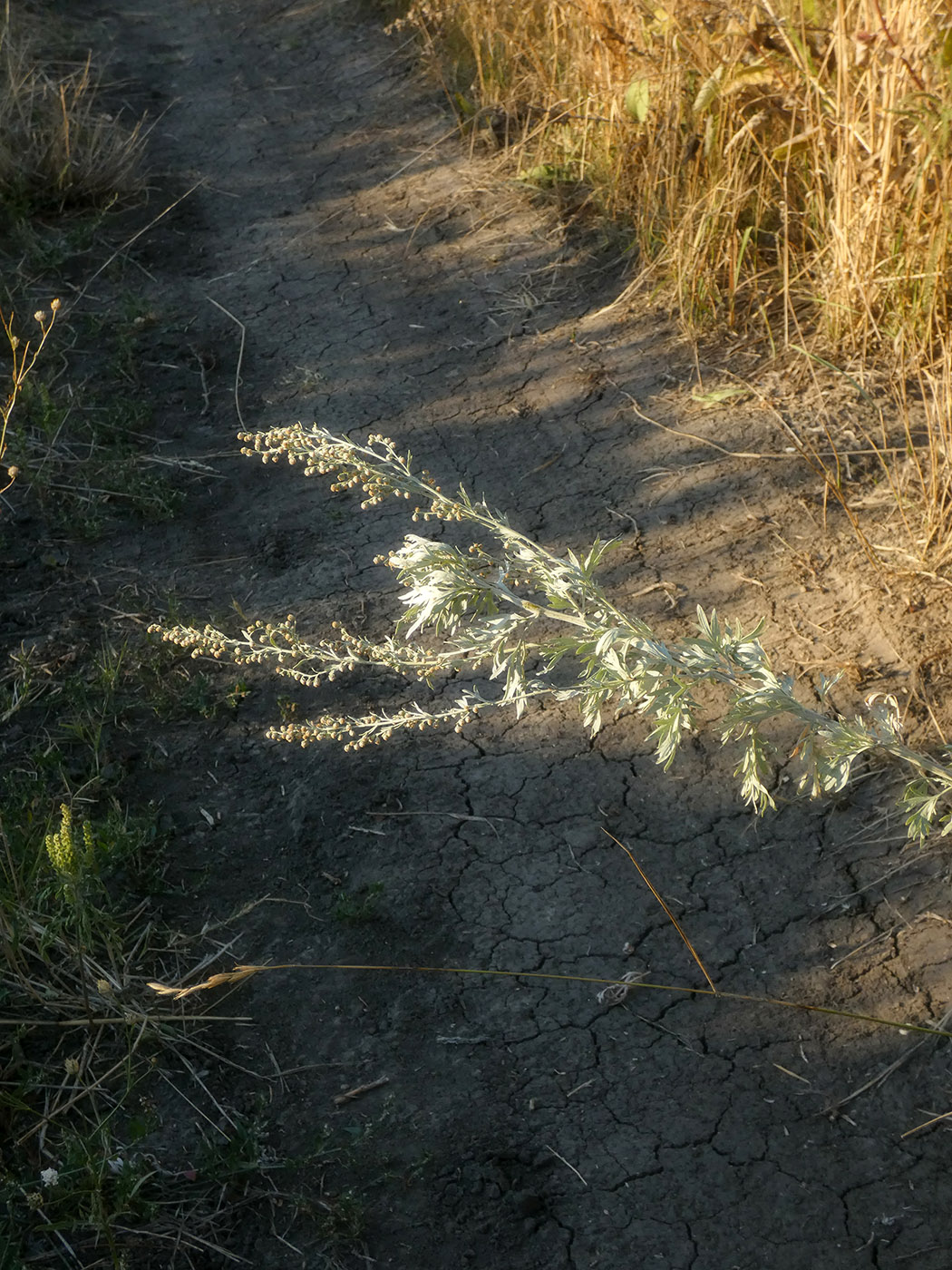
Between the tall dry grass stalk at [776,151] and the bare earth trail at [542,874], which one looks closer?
the bare earth trail at [542,874]

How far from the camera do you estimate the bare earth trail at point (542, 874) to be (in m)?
1.90

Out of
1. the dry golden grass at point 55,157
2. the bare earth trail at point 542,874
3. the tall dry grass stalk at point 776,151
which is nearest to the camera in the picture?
the bare earth trail at point 542,874

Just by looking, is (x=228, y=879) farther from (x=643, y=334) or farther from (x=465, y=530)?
(x=643, y=334)

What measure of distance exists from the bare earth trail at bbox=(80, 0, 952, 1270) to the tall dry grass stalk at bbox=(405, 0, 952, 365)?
32 cm

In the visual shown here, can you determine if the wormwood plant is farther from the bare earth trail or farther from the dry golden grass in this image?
the dry golden grass

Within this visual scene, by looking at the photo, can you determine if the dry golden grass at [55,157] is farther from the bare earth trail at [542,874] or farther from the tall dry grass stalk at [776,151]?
the tall dry grass stalk at [776,151]

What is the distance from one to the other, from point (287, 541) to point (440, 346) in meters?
1.12

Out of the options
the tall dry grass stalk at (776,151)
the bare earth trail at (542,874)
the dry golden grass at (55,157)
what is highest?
the tall dry grass stalk at (776,151)

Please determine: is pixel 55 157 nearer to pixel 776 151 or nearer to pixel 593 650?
pixel 776 151

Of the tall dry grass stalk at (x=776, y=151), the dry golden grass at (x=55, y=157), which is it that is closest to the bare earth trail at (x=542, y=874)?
the tall dry grass stalk at (x=776, y=151)

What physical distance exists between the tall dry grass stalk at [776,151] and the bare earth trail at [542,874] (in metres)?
0.32

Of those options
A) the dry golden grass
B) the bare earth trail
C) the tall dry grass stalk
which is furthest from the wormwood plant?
the dry golden grass

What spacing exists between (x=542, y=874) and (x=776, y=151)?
7.51 ft

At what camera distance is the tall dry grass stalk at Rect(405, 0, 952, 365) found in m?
3.05
